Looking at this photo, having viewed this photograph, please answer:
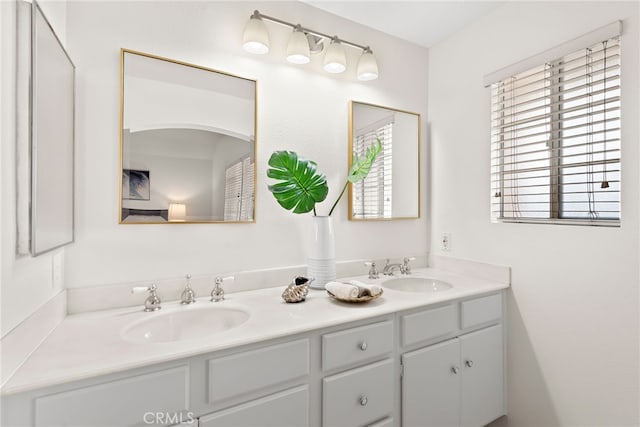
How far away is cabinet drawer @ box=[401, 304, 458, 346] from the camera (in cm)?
146

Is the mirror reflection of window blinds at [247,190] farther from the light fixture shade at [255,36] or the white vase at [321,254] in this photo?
the light fixture shade at [255,36]

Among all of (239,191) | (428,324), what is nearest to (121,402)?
(239,191)

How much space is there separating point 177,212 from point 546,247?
1822mm

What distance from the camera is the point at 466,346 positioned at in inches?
65.4

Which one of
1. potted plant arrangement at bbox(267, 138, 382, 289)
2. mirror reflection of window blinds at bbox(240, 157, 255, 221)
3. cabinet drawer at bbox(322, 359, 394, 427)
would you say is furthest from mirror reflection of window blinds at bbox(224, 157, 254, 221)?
cabinet drawer at bbox(322, 359, 394, 427)

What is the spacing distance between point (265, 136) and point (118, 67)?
2.30 ft

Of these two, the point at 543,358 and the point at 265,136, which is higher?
the point at 265,136

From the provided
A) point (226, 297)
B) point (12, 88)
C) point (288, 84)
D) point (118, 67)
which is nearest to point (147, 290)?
point (226, 297)

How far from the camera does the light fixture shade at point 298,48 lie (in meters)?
1.73

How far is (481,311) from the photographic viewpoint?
173 cm

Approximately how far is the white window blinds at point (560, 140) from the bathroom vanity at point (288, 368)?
51 cm

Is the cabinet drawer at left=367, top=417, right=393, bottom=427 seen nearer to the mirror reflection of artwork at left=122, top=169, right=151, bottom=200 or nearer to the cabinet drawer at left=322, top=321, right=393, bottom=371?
the cabinet drawer at left=322, top=321, right=393, bottom=371

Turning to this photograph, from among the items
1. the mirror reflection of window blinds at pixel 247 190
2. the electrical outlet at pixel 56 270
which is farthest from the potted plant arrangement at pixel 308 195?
the electrical outlet at pixel 56 270

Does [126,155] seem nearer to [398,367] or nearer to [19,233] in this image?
[19,233]
